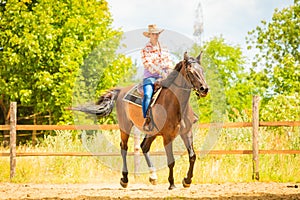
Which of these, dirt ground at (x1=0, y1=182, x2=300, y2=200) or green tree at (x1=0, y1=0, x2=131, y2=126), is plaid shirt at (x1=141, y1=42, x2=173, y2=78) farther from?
green tree at (x1=0, y1=0, x2=131, y2=126)

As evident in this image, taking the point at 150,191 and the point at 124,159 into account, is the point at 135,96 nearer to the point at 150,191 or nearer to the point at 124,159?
the point at 124,159

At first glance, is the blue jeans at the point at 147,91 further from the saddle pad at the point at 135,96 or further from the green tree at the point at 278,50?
the green tree at the point at 278,50

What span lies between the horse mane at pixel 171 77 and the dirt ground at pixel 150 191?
1.86 metres

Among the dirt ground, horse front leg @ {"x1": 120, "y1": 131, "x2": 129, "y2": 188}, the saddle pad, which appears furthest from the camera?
horse front leg @ {"x1": 120, "y1": 131, "x2": 129, "y2": 188}

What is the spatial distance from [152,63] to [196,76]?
1.25m

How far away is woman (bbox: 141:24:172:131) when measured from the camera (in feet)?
26.8

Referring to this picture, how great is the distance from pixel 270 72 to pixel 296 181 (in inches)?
768

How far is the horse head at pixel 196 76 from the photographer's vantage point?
7084 millimetres

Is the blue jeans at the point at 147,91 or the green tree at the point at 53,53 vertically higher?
the green tree at the point at 53,53

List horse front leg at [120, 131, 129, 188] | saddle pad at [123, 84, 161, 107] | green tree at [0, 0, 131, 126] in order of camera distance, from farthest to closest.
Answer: green tree at [0, 0, 131, 126] < horse front leg at [120, 131, 129, 188] < saddle pad at [123, 84, 161, 107]

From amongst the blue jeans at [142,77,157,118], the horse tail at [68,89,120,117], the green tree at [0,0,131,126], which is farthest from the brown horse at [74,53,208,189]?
the green tree at [0,0,131,126]

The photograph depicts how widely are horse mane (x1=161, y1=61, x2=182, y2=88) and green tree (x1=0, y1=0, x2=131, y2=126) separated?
954cm

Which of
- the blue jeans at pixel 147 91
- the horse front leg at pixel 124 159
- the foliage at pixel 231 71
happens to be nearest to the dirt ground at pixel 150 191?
the horse front leg at pixel 124 159

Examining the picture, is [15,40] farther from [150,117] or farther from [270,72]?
[270,72]
